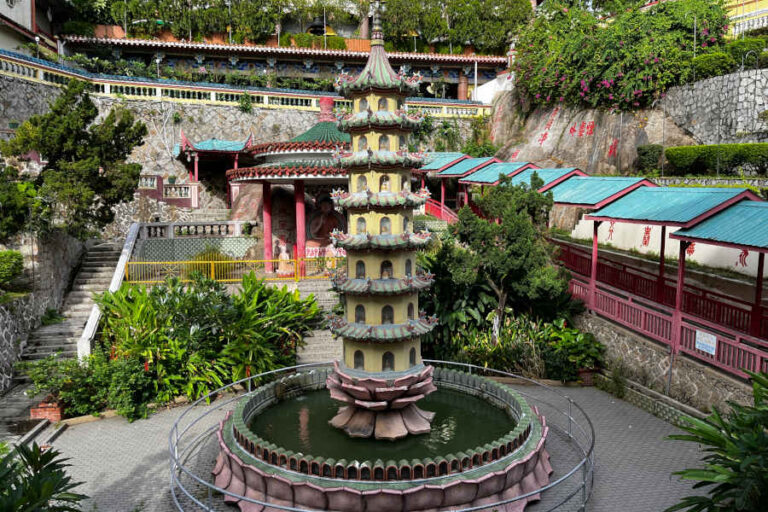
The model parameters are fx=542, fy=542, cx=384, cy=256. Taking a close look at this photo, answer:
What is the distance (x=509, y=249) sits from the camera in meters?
15.8

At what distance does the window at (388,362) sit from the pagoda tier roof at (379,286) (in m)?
1.33

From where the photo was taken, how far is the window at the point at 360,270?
10945 mm

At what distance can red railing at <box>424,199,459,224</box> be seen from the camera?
26.8m

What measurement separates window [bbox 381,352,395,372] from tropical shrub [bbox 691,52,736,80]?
26308 mm

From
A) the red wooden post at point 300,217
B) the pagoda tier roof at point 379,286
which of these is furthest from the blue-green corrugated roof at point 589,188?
the red wooden post at point 300,217

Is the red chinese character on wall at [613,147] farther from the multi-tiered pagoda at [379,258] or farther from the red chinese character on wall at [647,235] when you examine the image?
the multi-tiered pagoda at [379,258]

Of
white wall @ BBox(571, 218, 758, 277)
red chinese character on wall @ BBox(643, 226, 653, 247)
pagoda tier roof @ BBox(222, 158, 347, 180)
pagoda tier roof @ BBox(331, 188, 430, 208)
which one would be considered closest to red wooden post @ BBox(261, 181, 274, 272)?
pagoda tier roof @ BBox(222, 158, 347, 180)

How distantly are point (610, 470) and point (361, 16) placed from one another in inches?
1939

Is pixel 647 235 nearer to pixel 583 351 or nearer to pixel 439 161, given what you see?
pixel 583 351

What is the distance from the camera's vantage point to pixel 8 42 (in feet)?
113

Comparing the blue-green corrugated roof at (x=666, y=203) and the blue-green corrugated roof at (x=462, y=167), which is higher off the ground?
the blue-green corrugated roof at (x=462, y=167)

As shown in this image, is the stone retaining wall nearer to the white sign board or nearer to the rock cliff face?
the white sign board

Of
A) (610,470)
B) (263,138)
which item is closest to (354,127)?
(610,470)

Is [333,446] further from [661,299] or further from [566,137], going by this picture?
[566,137]
